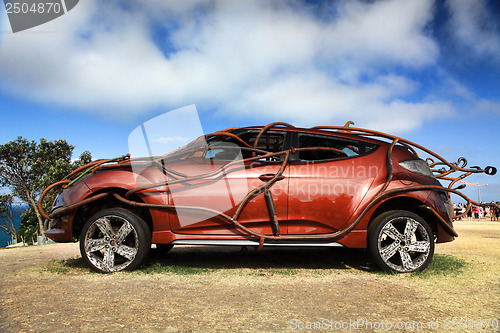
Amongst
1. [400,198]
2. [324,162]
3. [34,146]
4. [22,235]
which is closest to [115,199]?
[324,162]

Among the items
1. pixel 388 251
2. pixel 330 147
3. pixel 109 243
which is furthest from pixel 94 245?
pixel 388 251

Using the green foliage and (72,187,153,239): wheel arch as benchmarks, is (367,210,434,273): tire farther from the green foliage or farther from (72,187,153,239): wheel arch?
the green foliage

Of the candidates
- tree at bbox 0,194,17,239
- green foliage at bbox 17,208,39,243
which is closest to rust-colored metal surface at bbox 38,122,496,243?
green foliage at bbox 17,208,39,243

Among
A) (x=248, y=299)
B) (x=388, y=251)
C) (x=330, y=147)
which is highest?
(x=330, y=147)

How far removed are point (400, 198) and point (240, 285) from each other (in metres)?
2.17

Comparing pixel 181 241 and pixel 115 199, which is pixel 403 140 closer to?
pixel 181 241

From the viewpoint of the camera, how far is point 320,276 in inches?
149

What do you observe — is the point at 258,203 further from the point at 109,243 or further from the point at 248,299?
the point at 109,243

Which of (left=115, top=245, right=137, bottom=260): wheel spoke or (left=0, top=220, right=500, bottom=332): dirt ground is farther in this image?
Result: (left=115, top=245, right=137, bottom=260): wheel spoke

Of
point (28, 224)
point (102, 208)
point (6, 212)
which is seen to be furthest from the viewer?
point (6, 212)

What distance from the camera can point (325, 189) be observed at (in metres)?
3.88

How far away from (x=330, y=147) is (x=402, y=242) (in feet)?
4.47

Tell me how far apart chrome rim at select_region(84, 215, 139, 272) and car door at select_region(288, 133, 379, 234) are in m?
1.82

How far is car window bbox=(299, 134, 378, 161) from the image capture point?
4.12 meters
